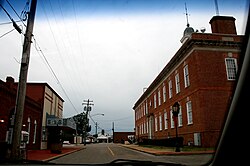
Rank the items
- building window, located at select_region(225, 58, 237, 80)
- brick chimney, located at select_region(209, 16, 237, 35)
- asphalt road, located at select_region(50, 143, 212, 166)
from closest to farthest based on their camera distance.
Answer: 1. building window, located at select_region(225, 58, 237, 80)
2. brick chimney, located at select_region(209, 16, 237, 35)
3. asphalt road, located at select_region(50, 143, 212, 166)

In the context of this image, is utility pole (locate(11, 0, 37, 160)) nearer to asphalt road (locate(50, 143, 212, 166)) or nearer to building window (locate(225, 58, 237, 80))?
asphalt road (locate(50, 143, 212, 166))

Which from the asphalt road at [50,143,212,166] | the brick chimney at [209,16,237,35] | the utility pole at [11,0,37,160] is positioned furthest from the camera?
the utility pole at [11,0,37,160]

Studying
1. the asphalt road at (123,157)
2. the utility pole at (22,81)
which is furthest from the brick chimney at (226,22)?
the utility pole at (22,81)

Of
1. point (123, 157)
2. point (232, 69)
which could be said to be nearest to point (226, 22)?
point (232, 69)

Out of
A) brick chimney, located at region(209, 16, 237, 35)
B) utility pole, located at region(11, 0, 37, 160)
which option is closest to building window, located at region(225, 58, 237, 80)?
brick chimney, located at region(209, 16, 237, 35)

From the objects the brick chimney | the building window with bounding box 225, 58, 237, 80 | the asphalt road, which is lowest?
the asphalt road

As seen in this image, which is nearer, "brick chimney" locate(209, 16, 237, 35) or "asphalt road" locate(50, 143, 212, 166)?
"brick chimney" locate(209, 16, 237, 35)

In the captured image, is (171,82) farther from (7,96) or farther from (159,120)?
(7,96)

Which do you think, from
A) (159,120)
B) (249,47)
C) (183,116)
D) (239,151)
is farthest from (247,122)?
(159,120)

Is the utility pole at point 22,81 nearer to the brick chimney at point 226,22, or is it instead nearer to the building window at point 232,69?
the brick chimney at point 226,22

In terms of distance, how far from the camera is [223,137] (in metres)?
2.53

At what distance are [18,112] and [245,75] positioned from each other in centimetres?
573

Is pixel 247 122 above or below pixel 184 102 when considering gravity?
below

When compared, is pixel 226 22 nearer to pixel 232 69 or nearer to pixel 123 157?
pixel 232 69
